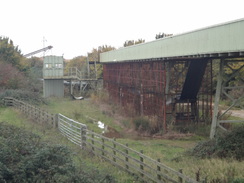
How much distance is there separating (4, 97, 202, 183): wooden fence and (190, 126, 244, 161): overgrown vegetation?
7.46 feet

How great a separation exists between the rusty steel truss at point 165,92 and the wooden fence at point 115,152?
18.7 ft

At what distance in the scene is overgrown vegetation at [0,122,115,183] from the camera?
7051 mm

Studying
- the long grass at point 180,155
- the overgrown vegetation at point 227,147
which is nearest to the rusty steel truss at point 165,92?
the long grass at point 180,155

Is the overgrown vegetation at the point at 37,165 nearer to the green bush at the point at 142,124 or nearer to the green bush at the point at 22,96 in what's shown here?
the green bush at the point at 142,124

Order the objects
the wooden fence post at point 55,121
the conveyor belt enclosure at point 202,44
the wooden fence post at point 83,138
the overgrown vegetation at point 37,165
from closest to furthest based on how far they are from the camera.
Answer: the overgrown vegetation at point 37,165
the conveyor belt enclosure at point 202,44
the wooden fence post at point 83,138
the wooden fence post at point 55,121

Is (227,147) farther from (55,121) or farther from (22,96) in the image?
(22,96)

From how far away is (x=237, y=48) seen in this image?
41.1ft

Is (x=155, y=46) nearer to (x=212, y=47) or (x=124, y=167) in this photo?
(x=212, y=47)

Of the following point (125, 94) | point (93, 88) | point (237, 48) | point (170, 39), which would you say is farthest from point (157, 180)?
point (93, 88)

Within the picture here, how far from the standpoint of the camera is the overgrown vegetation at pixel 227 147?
→ 10750mm

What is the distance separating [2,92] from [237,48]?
79.1ft

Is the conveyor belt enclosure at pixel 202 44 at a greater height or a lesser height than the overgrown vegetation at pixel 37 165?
greater

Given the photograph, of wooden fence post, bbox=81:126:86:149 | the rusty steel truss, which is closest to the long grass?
the rusty steel truss

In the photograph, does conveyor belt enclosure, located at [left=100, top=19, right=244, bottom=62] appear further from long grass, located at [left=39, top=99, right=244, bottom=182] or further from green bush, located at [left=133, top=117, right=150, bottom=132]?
long grass, located at [left=39, top=99, right=244, bottom=182]
